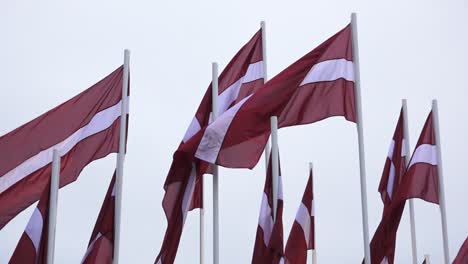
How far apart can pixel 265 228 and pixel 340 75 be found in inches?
130

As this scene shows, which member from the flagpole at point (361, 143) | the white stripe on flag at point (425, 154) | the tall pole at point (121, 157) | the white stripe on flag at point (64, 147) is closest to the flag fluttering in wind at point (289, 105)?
the flagpole at point (361, 143)

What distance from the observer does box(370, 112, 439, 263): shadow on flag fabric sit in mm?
17578

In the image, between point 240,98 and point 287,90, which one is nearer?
point 287,90

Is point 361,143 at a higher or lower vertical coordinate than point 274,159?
higher

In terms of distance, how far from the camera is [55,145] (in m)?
17.6

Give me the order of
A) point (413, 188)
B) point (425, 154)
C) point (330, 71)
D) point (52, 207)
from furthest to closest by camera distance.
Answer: point (425, 154)
point (413, 188)
point (330, 71)
point (52, 207)

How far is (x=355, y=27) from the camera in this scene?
1719 cm

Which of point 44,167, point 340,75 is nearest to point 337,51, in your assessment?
point 340,75

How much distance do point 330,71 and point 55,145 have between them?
5742 mm

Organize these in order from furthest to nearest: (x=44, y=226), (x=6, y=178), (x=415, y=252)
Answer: (x=415, y=252), (x=6, y=178), (x=44, y=226)

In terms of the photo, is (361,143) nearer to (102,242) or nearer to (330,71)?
(330,71)

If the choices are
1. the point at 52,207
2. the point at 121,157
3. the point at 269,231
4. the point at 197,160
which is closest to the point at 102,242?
the point at 52,207

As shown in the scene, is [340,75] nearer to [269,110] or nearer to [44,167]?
[269,110]

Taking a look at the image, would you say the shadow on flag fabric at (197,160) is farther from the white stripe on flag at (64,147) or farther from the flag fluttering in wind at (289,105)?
the white stripe on flag at (64,147)
